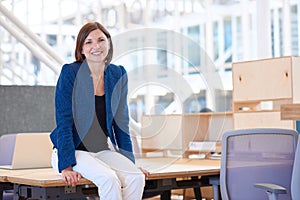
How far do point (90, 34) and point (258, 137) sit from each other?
3.47ft

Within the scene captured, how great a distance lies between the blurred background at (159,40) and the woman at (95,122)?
16.8 inches

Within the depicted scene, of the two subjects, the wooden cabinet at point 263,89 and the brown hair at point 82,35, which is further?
the wooden cabinet at point 263,89

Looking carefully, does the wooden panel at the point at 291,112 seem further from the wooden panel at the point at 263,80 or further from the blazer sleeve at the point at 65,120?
the wooden panel at the point at 263,80

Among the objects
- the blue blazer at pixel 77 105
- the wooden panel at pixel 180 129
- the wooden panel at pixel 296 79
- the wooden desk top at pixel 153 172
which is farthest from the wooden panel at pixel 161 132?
the blue blazer at pixel 77 105

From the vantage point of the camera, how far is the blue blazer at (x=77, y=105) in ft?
10.8

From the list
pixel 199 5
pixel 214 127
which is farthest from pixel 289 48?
pixel 214 127

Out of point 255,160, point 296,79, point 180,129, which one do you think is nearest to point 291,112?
point 255,160

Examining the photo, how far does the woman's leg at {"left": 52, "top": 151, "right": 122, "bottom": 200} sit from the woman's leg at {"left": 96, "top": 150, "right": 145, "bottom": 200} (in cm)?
7

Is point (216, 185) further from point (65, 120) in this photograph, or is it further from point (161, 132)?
point (161, 132)

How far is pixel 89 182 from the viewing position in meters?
3.27

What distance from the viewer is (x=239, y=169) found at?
134 inches

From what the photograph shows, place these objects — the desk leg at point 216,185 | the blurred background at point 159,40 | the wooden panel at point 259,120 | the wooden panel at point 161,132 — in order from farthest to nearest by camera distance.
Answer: the wooden panel at point 161,132, the blurred background at point 159,40, the wooden panel at point 259,120, the desk leg at point 216,185

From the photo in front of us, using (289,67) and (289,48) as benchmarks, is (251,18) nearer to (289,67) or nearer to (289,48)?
(289,48)

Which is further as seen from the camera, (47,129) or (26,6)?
(26,6)
